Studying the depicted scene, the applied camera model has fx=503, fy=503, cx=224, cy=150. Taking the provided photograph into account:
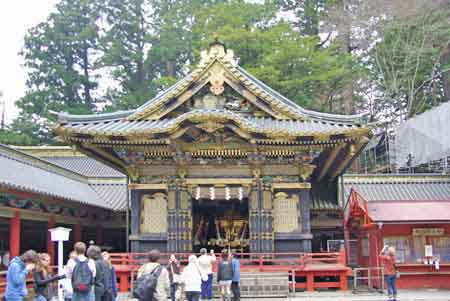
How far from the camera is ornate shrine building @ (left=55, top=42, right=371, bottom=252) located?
15.9 meters

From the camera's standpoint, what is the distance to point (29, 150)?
31812mm

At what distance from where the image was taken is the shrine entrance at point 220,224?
19672 mm

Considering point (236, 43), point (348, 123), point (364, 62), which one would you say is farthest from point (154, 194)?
point (364, 62)

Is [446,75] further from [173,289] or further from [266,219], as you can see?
[173,289]

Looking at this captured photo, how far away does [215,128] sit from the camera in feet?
51.7

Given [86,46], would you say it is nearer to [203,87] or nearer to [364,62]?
[364,62]

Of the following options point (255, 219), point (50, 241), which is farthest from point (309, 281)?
point (50, 241)

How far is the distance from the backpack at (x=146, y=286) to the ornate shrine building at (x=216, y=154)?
29.0 feet

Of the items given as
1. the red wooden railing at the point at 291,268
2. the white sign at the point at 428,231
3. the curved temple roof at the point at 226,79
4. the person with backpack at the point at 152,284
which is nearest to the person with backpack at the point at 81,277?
the person with backpack at the point at 152,284

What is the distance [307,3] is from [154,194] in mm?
27050

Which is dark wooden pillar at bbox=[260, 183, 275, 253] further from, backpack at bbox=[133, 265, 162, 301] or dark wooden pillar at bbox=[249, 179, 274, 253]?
backpack at bbox=[133, 265, 162, 301]

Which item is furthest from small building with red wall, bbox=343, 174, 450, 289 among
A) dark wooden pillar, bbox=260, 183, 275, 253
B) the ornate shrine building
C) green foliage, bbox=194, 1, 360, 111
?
green foliage, bbox=194, 1, 360, 111

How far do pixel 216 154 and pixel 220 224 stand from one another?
4.81 m

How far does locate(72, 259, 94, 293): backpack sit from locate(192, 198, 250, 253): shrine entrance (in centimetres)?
1169
